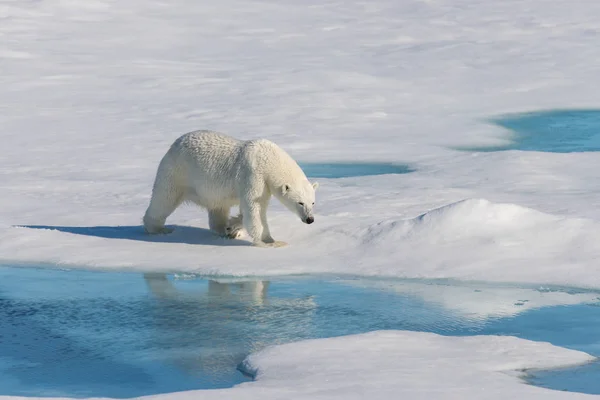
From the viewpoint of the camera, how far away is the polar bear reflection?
498cm

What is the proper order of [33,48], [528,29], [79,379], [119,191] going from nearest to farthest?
[79,379] < [119,191] < [33,48] < [528,29]

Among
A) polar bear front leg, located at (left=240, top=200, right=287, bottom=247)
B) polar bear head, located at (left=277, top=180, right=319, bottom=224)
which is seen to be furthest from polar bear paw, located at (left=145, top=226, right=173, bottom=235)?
polar bear head, located at (left=277, top=180, right=319, bottom=224)

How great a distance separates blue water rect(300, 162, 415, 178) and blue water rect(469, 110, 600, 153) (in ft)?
5.09

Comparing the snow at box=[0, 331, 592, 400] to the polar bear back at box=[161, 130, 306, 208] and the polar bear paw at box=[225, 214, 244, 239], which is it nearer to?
the polar bear back at box=[161, 130, 306, 208]

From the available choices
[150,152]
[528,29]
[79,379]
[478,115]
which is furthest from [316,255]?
[528,29]

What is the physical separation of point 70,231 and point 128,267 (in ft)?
3.62

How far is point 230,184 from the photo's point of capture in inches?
281

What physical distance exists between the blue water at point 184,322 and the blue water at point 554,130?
6.08 meters

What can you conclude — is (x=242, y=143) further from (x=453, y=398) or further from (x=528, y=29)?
(x=528, y=29)

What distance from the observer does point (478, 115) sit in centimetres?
1405

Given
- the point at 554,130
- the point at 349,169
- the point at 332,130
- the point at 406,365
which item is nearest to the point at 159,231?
the point at 406,365

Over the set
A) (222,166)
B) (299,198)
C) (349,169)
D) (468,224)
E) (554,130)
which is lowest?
(349,169)

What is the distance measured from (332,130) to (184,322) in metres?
7.66

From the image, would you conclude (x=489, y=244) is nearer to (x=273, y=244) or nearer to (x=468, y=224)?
(x=468, y=224)
